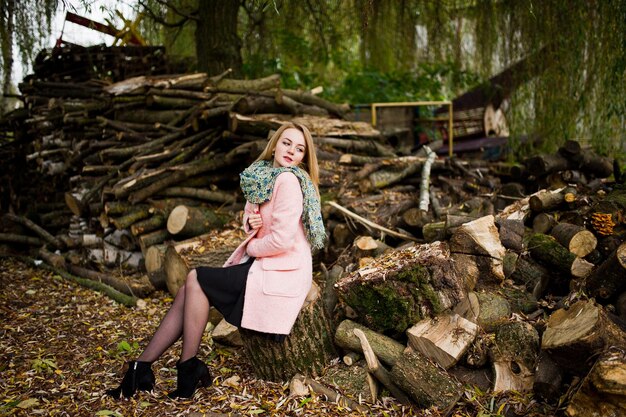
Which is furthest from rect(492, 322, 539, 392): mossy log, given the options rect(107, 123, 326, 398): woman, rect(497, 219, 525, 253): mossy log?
rect(107, 123, 326, 398): woman

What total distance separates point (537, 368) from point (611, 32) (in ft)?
14.9

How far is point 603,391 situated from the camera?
2.38 metres

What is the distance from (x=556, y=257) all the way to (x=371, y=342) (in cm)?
151

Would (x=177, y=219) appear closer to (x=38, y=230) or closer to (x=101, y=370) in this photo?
(x=101, y=370)

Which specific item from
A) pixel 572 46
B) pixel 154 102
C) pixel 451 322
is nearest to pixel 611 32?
pixel 572 46

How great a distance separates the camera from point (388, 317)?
3266 millimetres

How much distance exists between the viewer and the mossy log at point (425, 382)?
295 centimetres

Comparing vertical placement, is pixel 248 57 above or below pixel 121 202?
above

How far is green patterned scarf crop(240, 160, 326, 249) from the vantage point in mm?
3227

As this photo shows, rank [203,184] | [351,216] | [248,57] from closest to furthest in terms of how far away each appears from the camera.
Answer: [351,216] < [203,184] < [248,57]

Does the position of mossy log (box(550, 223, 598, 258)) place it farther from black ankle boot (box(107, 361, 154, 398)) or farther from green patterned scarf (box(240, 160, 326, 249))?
black ankle boot (box(107, 361, 154, 398))

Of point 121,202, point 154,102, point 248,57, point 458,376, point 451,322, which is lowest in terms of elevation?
point 458,376

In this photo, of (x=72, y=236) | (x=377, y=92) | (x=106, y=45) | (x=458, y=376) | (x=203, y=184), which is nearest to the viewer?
(x=458, y=376)

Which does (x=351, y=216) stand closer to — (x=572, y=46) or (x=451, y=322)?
(x=451, y=322)
